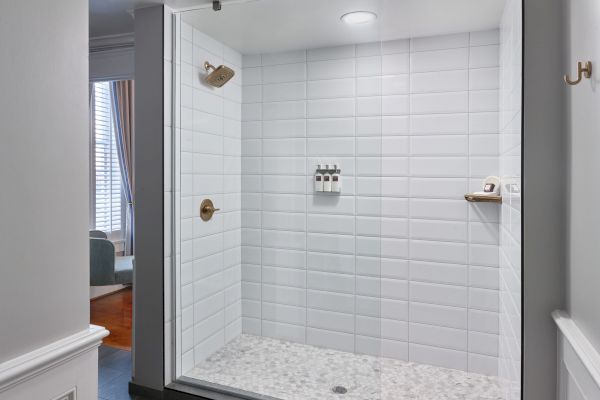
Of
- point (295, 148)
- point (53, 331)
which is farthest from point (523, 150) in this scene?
point (53, 331)

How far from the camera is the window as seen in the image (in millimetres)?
4113

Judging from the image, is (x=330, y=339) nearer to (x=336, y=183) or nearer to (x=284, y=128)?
(x=336, y=183)

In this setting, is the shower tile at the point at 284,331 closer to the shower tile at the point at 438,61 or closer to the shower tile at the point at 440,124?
the shower tile at the point at 440,124

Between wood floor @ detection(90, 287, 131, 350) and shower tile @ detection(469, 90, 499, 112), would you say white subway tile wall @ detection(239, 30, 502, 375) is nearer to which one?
shower tile @ detection(469, 90, 499, 112)

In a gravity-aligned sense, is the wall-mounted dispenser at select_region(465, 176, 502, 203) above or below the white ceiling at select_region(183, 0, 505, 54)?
below

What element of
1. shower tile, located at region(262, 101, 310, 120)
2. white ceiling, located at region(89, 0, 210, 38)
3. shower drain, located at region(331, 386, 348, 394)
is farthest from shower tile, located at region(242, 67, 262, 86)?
shower drain, located at region(331, 386, 348, 394)

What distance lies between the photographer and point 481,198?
2248 mm

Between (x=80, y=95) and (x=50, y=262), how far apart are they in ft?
1.57

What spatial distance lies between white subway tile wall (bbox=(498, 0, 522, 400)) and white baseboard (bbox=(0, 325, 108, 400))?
1496mm

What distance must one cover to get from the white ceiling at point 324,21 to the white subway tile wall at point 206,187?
122 mm

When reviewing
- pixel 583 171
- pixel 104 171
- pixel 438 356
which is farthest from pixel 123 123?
pixel 583 171

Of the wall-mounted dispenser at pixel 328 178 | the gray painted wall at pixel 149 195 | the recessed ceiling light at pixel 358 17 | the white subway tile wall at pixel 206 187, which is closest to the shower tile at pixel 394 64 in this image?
the recessed ceiling light at pixel 358 17

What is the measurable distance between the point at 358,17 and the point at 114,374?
98.2 inches

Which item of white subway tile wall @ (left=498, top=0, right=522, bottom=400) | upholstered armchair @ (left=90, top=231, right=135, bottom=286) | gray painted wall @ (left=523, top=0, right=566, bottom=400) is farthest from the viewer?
upholstered armchair @ (left=90, top=231, right=135, bottom=286)
